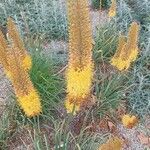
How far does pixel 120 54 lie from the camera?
12.3ft

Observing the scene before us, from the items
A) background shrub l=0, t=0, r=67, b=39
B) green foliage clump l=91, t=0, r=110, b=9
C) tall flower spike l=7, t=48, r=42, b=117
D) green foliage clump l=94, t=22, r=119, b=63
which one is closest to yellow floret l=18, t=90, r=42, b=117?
tall flower spike l=7, t=48, r=42, b=117

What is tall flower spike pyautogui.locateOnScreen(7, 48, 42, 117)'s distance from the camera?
2.83 metres

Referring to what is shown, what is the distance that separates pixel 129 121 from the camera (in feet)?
14.2

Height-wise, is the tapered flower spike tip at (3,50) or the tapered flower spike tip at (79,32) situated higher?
the tapered flower spike tip at (79,32)

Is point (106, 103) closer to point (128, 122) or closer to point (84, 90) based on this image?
point (128, 122)

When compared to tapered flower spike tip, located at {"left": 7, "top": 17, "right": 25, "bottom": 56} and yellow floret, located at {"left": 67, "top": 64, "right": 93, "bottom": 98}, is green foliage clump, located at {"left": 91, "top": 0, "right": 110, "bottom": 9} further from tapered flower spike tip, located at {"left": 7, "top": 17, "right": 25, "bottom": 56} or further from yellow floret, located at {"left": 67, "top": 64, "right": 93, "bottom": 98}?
yellow floret, located at {"left": 67, "top": 64, "right": 93, "bottom": 98}

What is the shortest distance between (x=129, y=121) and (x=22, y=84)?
5.46 feet

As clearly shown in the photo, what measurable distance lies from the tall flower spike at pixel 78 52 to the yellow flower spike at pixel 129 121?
1.13m

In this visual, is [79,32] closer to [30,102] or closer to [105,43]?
[30,102]

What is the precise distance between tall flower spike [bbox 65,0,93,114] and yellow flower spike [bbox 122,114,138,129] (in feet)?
3.71

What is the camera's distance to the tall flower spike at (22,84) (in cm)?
283

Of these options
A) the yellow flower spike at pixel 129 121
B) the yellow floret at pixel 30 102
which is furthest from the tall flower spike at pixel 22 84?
the yellow flower spike at pixel 129 121

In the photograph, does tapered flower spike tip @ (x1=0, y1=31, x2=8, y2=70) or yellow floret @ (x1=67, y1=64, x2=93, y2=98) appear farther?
tapered flower spike tip @ (x1=0, y1=31, x2=8, y2=70)

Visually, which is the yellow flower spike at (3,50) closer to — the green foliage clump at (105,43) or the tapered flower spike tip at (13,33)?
the tapered flower spike tip at (13,33)
